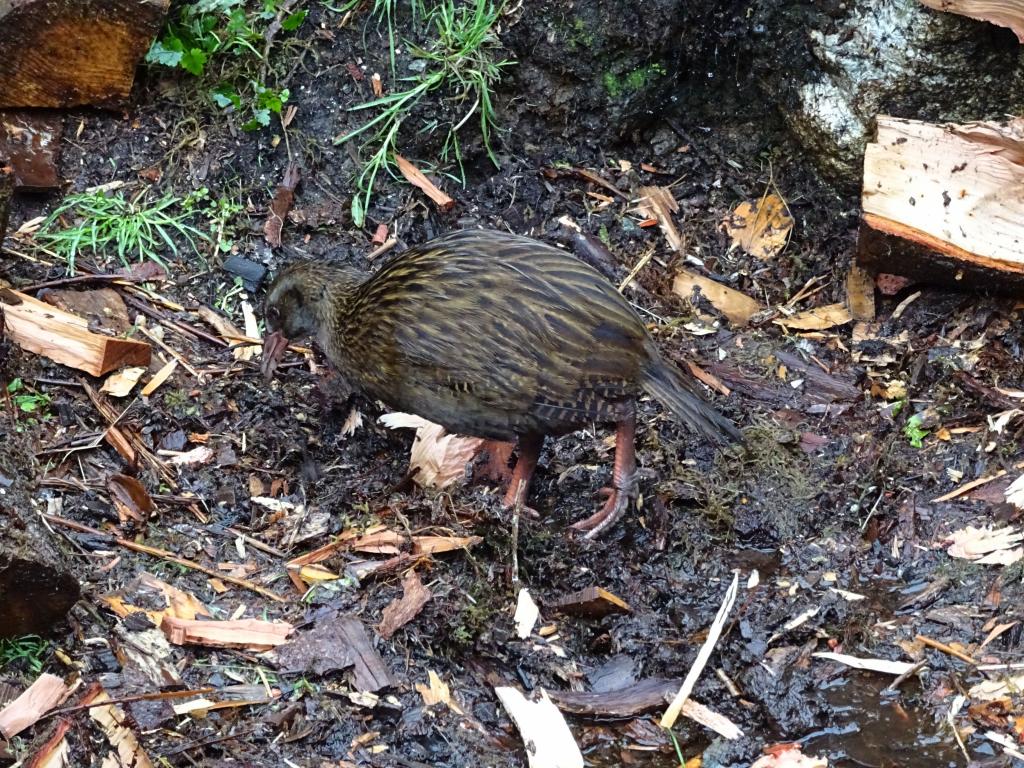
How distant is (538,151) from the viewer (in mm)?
6414

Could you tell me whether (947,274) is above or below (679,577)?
above

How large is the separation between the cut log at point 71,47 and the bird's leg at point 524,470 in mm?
2648

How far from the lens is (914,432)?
5.24 m

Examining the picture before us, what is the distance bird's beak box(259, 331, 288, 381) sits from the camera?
5484 mm

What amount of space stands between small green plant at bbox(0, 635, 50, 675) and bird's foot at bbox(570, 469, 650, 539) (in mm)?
2100

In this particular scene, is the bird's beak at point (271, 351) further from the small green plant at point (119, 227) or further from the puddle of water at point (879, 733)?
the puddle of water at point (879, 733)

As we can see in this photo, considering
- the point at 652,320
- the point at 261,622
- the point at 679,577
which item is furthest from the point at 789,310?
the point at 261,622

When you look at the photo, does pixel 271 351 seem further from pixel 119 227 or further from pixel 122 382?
pixel 119 227

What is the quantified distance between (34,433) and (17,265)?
1059 mm

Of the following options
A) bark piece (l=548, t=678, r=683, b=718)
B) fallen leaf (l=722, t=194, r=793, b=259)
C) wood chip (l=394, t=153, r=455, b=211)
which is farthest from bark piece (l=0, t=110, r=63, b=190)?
bark piece (l=548, t=678, r=683, b=718)

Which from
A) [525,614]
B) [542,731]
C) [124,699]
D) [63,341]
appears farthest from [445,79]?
[124,699]

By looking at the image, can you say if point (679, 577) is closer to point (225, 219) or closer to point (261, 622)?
point (261, 622)

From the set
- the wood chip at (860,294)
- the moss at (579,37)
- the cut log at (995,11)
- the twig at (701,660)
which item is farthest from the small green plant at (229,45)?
the twig at (701,660)

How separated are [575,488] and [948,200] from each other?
203 cm
